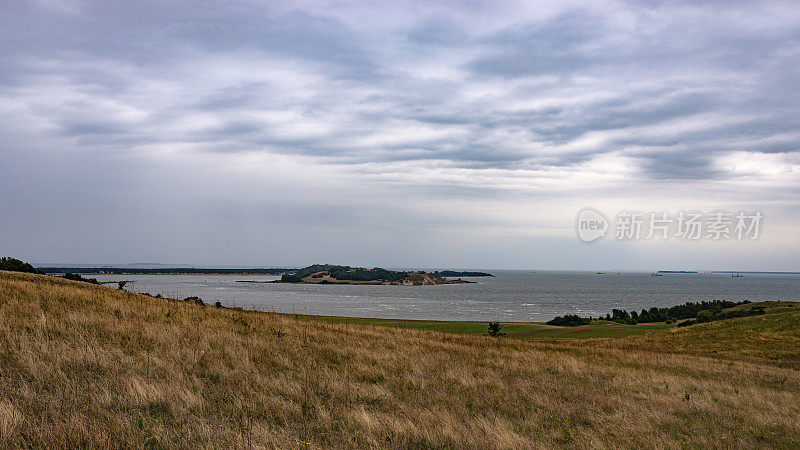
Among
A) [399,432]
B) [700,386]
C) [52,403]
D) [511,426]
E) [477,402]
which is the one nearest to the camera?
[52,403]

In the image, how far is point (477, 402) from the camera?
9.39m

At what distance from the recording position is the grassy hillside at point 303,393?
639 centimetres

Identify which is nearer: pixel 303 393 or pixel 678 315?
pixel 303 393

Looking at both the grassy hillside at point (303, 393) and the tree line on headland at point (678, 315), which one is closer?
the grassy hillside at point (303, 393)

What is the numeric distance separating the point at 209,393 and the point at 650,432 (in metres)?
7.37

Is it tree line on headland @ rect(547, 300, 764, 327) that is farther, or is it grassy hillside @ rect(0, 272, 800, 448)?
tree line on headland @ rect(547, 300, 764, 327)

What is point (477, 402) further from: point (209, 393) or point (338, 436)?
point (209, 393)

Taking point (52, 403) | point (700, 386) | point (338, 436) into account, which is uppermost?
point (52, 403)

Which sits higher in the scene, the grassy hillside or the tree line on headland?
the grassy hillside

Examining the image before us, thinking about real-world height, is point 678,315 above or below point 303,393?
below

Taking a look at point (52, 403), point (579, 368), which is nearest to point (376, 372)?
point (52, 403)

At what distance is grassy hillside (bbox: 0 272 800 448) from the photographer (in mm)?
6391

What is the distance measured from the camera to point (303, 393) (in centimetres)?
866

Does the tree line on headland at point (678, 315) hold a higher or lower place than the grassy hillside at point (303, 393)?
lower
